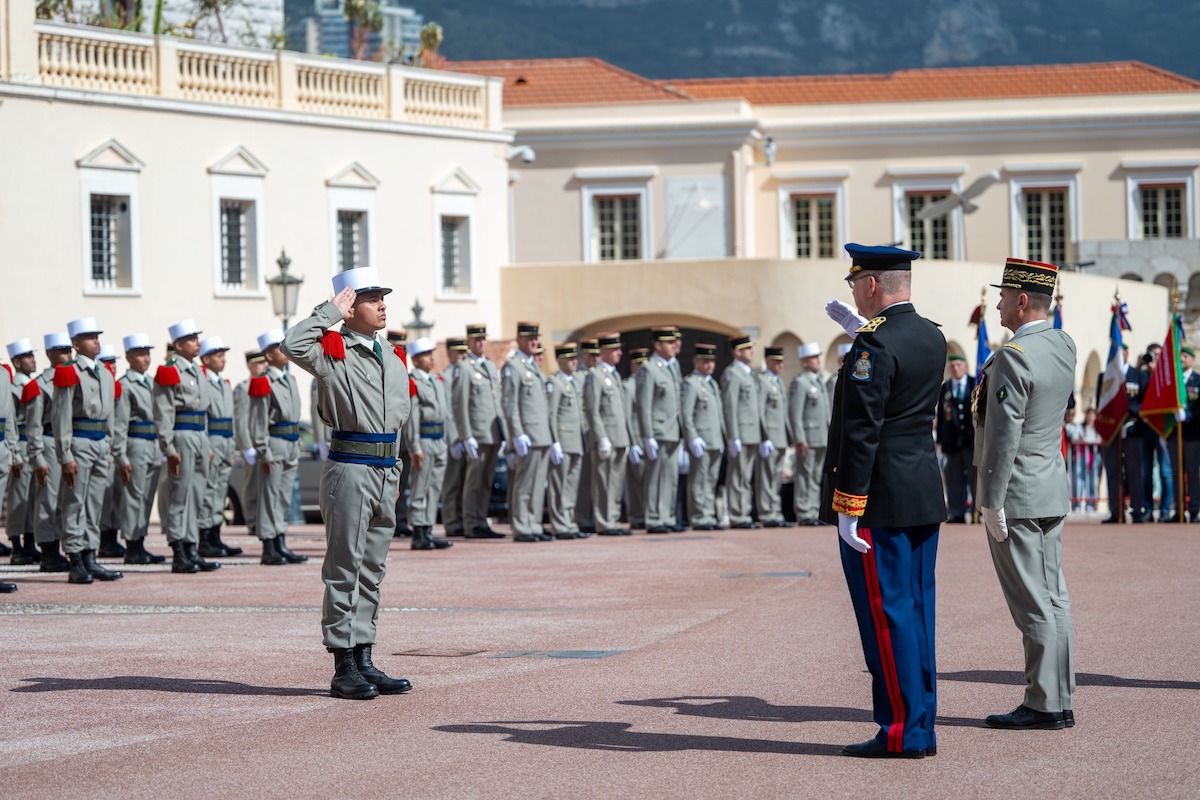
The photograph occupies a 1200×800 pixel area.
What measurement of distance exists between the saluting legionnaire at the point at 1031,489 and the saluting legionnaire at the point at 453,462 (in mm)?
12213

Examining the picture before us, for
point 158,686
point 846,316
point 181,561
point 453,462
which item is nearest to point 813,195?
point 453,462

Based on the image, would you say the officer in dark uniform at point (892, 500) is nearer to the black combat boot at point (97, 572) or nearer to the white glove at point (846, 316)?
the white glove at point (846, 316)

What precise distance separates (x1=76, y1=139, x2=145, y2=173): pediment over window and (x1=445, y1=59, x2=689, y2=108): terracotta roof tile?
12.6 m

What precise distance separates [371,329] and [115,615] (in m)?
4.05

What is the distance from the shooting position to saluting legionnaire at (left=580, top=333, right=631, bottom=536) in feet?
65.8

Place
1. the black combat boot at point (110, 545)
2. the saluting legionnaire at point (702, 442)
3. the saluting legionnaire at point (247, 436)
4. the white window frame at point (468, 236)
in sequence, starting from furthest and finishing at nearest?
the white window frame at point (468, 236)
the saluting legionnaire at point (702, 442)
the black combat boot at point (110, 545)
the saluting legionnaire at point (247, 436)

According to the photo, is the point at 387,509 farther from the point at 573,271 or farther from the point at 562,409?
the point at 573,271

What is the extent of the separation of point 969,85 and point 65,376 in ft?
112

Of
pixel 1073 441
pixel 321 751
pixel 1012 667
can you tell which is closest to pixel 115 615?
pixel 321 751

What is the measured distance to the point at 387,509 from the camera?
29.8ft

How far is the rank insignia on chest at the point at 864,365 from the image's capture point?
284 inches

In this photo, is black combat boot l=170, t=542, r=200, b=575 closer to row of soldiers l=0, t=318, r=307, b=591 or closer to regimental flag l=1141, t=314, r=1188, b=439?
row of soldiers l=0, t=318, r=307, b=591

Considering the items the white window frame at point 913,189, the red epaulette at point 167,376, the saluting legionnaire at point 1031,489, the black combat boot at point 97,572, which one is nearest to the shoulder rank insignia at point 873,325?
the saluting legionnaire at point 1031,489

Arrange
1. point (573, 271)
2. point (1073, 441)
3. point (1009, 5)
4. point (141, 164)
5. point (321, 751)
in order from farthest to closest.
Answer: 1. point (1009, 5)
2. point (573, 271)
3. point (141, 164)
4. point (1073, 441)
5. point (321, 751)
